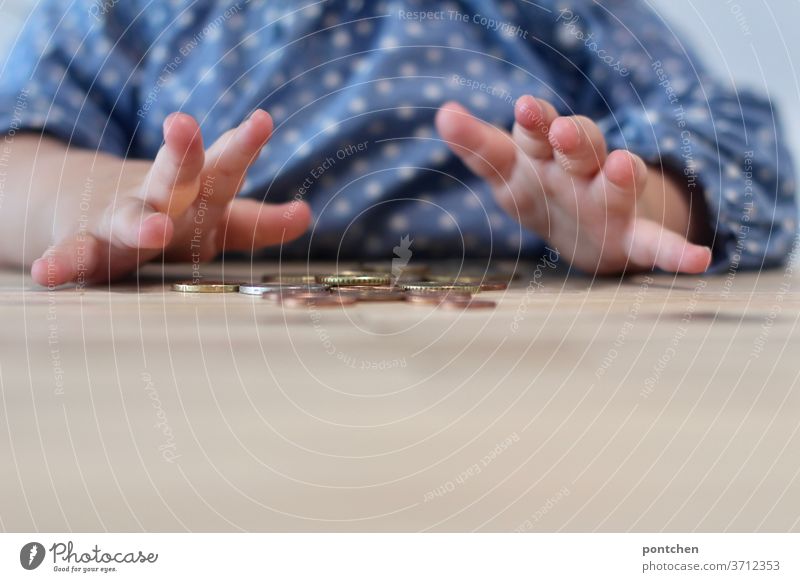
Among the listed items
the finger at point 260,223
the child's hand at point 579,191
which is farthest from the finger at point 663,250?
the finger at point 260,223

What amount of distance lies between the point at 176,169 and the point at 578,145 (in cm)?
23

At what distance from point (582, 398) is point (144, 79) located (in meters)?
0.59

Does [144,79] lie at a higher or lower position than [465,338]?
higher

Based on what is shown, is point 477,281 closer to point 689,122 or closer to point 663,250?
point 663,250

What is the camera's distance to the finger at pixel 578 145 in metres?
0.49

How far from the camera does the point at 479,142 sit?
562mm

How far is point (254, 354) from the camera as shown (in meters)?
0.32

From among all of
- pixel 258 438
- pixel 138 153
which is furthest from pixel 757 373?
pixel 138 153

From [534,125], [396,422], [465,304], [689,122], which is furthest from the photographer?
[689,122]

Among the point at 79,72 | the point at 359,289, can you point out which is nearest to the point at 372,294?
the point at 359,289

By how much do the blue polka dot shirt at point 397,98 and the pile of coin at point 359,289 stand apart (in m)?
0.17

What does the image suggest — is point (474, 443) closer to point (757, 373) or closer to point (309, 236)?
point (757, 373)

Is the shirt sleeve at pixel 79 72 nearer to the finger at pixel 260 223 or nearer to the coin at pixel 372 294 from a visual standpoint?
the finger at pixel 260 223

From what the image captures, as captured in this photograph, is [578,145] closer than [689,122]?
Yes
